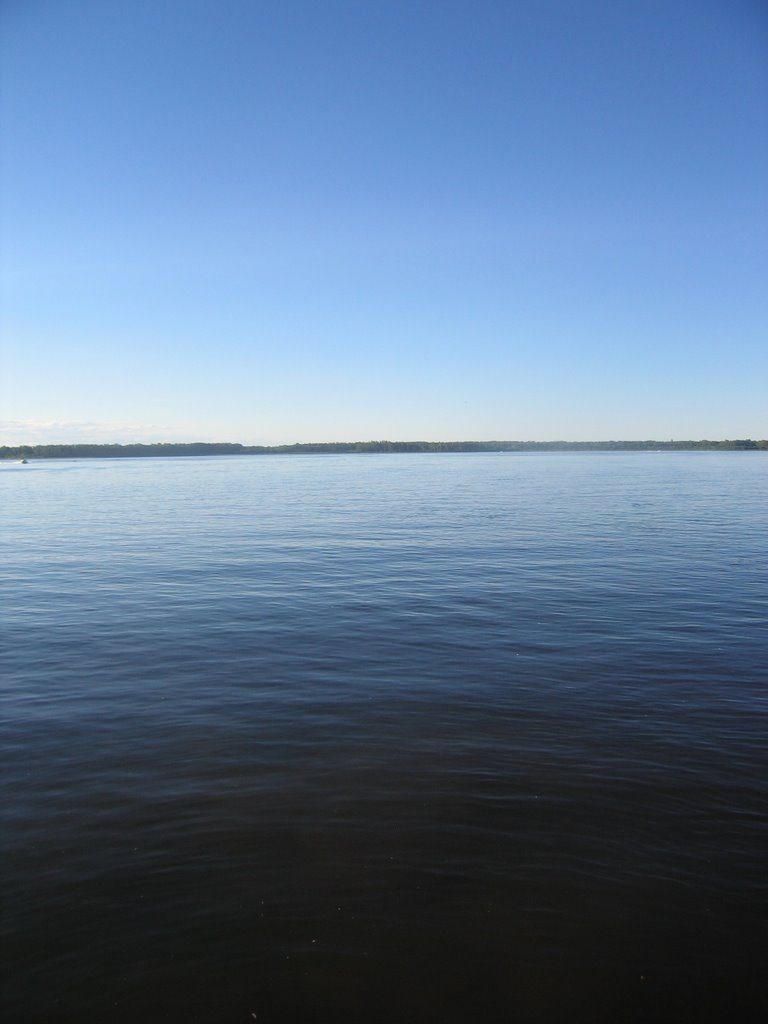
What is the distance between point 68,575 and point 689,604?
20698 mm

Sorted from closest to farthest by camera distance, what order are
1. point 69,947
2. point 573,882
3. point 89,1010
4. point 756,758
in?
point 89,1010 < point 69,947 < point 573,882 < point 756,758

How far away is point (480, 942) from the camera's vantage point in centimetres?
614

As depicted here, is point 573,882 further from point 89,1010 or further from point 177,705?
point 177,705

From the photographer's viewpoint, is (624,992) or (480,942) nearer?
(624,992)

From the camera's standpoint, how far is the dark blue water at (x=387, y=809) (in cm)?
580

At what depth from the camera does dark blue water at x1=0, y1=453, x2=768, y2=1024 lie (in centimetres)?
580

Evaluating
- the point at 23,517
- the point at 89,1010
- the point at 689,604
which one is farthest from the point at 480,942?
the point at 23,517

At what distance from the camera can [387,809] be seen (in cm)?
820

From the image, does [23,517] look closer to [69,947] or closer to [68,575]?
[68,575]

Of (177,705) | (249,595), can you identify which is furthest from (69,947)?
(249,595)

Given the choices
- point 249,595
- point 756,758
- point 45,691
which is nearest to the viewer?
point 756,758

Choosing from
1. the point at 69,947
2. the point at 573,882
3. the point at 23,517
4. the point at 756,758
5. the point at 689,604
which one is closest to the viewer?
the point at 69,947

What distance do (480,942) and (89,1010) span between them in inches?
131

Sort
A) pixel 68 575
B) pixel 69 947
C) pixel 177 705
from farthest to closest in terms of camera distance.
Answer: pixel 68 575
pixel 177 705
pixel 69 947
